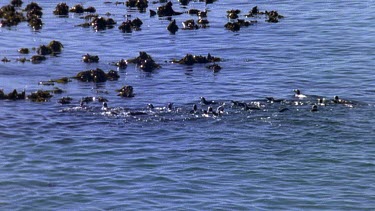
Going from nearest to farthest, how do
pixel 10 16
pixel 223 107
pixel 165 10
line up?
pixel 223 107 < pixel 10 16 < pixel 165 10

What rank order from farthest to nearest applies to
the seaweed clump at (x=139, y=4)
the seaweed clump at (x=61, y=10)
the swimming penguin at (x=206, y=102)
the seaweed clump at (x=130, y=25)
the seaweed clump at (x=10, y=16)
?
the seaweed clump at (x=139, y=4) < the seaweed clump at (x=61, y=10) < the seaweed clump at (x=10, y=16) < the seaweed clump at (x=130, y=25) < the swimming penguin at (x=206, y=102)

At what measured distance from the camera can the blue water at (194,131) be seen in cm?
2581

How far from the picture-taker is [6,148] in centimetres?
2980

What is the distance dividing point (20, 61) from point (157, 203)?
18.0 m

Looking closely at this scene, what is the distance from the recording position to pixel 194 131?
31016 mm

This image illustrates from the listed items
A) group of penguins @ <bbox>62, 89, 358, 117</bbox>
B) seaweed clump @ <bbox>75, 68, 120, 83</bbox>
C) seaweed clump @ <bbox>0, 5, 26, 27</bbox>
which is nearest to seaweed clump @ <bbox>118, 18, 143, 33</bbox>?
seaweed clump @ <bbox>0, 5, 26, 27</bbox>

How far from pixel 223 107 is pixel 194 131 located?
109 inches

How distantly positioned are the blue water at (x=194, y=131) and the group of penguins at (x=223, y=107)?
17 centimetres

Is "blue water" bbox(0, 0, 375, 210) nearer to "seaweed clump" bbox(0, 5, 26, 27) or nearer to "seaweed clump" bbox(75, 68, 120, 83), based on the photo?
"seaweed clump" bbox(75, 68, 120, 83)

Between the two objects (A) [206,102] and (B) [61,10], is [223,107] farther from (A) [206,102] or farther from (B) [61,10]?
(B) [61,10]

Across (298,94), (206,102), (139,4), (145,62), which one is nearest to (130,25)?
(139,4)

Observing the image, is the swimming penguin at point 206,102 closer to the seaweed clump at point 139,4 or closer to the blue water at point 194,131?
the blue water at point 194,131

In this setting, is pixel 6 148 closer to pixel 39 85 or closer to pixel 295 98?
pixel 39 85

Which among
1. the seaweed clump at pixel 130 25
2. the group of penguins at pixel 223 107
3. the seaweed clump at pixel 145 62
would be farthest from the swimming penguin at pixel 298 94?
the seaweed clump at pixel 130 25
